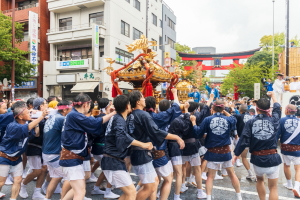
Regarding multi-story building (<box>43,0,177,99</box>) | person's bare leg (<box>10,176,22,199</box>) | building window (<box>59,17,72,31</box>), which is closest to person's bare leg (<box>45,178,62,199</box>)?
person's bare leg (<box>10,176,22,199</box>)

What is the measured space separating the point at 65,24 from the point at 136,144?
68.7ft

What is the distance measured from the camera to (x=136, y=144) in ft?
9.67

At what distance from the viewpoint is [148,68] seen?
7.35 meters

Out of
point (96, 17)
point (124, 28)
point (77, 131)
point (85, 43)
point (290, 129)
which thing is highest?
point (96, 17)

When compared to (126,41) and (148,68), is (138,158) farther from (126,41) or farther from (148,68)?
(126,41)

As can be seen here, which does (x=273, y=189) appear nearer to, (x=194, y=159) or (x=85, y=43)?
(x=194, y=159)

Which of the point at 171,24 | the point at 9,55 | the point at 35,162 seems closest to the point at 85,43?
the point at 9,55

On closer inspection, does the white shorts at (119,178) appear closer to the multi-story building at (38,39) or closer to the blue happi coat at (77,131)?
the blue happi coat at (77,131)

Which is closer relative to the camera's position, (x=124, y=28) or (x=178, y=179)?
(x=178, y=179)

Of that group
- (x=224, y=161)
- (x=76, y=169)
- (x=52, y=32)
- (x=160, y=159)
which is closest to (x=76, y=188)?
(x=76, y=169)

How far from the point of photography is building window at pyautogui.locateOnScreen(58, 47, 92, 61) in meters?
19.7

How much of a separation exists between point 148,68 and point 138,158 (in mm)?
4543

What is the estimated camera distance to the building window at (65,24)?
67.4 feet

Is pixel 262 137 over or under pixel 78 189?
over
